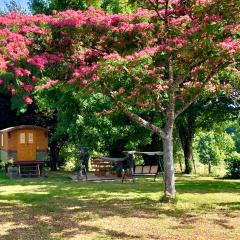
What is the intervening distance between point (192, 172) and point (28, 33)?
2166cm

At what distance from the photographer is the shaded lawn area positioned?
1005cm

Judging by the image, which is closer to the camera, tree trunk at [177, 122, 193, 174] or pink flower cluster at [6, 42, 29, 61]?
pink flower cluster at [6, 42, 29, 61]

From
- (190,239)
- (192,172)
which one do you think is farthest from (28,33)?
(192,172)

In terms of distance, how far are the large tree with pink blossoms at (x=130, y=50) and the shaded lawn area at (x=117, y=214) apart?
5.35 feet

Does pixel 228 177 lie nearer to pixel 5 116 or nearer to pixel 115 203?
pixel 115 203

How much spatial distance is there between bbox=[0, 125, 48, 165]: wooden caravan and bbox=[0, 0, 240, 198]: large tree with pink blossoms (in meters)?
15.0

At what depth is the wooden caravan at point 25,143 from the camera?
29156 mm

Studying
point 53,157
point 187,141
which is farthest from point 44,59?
point 53,157

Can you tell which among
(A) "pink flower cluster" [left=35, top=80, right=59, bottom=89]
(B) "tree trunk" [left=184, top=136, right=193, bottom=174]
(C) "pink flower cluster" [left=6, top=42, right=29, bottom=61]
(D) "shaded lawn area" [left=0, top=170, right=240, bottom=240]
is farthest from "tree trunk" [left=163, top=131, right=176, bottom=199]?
(B) "tree trunk" [left=184, top=136, right=193, bottom=174]

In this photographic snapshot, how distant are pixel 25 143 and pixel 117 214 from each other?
60.2 feet

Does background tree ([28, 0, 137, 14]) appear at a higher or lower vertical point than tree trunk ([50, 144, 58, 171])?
higher

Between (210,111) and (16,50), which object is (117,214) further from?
(210,111)

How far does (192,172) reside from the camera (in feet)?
106

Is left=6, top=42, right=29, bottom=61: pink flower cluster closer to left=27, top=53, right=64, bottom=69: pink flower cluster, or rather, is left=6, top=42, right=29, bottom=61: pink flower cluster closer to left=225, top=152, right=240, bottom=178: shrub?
left=27, top=53, right=64, bottom=69: pink flower cluster
